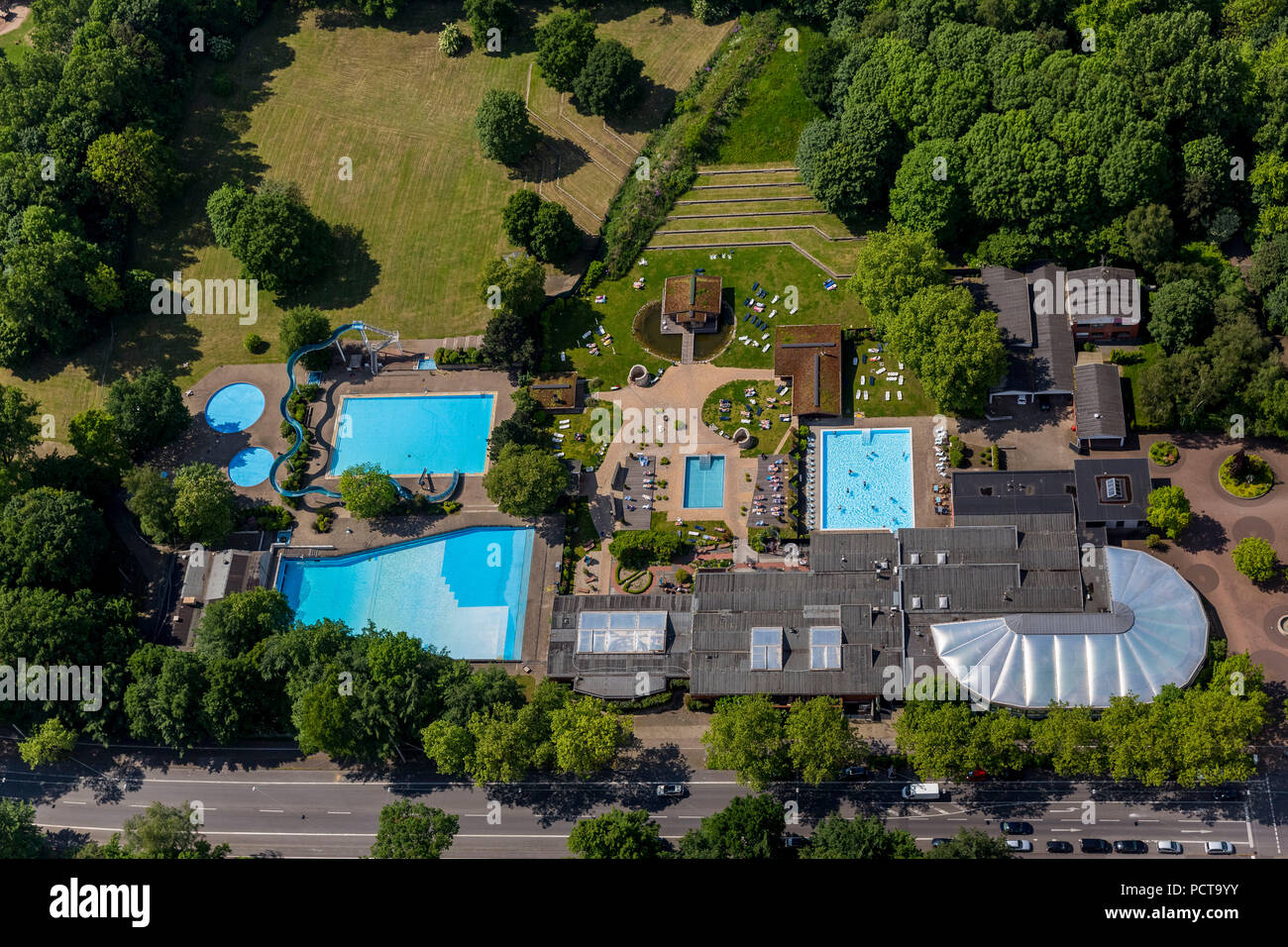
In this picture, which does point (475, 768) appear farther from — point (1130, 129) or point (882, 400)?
point (1130, 129)

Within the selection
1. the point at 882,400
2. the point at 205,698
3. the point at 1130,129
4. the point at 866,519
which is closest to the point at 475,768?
the point at 205,698

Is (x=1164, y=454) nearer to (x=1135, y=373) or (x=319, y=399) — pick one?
(x=1135, y=373)

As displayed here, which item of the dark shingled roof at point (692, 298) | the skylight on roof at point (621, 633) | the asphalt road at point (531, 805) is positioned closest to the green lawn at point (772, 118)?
the dark shingled roof at point (692, 298)

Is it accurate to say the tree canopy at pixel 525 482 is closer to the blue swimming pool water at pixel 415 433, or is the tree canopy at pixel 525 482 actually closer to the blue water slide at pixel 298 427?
the blue swimming pool water at pixel 415 433

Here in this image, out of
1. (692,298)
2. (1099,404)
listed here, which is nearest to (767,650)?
(1099,404)

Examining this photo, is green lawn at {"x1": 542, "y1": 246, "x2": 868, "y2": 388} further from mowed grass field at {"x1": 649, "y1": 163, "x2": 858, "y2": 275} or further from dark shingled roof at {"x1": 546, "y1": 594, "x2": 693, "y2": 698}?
dark shingled roof at {"x1": 546, "y1": 594, "x2": 693, "y2": 698}

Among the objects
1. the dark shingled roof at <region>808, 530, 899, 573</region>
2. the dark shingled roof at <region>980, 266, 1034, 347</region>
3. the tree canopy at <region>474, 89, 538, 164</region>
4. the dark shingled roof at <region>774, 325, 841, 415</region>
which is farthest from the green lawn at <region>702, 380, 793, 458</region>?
the tree canopy at <region>474, 89, 538, 164</region>
